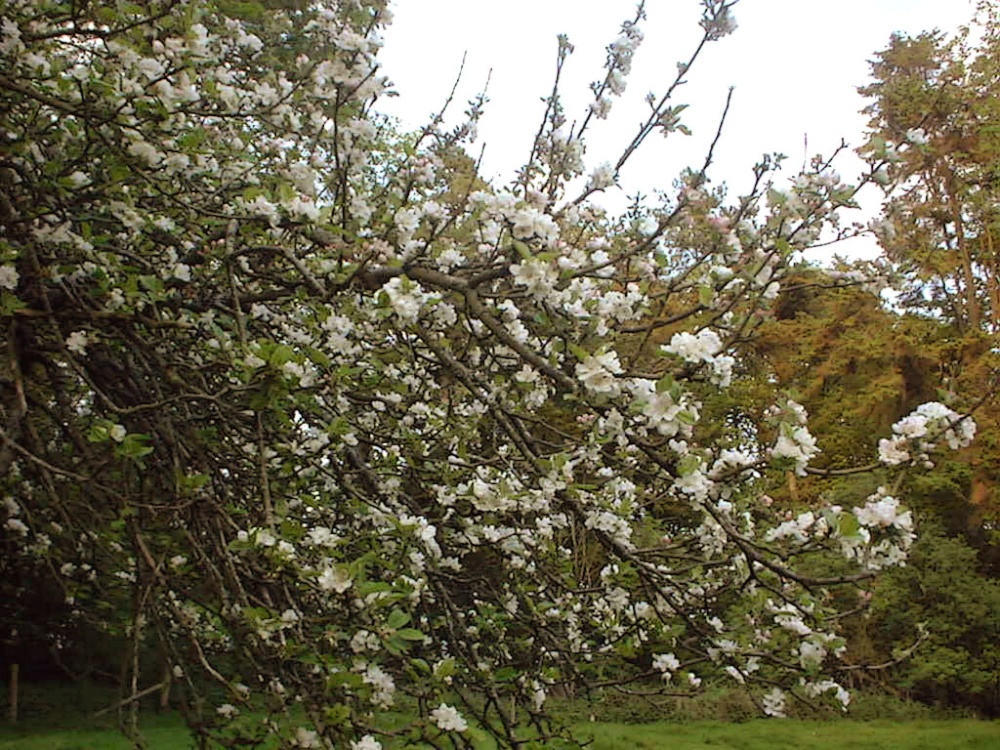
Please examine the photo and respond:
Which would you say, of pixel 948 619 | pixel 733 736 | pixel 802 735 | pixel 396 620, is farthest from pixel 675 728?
pixel 396 620

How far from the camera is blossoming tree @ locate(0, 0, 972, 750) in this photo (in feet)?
6.85

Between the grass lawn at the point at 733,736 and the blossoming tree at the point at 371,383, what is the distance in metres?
6.28

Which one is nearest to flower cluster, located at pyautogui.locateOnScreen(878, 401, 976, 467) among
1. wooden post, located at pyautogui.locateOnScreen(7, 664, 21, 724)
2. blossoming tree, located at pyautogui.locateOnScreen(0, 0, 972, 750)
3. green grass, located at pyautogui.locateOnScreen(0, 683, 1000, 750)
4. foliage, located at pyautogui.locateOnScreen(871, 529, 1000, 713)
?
blossoming tree, located at pyautogui.locateOnScreen(0, 0, 972, 750)

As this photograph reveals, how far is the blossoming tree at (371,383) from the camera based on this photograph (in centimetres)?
209

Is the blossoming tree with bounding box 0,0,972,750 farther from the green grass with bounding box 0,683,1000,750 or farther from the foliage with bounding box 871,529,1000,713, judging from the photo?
the foliage with bounding box 871,529,1000,713

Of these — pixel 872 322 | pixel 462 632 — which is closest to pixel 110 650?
pixel 462 632

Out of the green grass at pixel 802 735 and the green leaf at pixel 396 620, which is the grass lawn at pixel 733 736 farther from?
the green leaf at pixel 396 620

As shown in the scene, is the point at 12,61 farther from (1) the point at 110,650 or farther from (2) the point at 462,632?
(1) the point at 110,650

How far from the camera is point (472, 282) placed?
222cm

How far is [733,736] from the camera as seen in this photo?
1046 cm

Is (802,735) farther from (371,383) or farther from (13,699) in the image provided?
(13,699)

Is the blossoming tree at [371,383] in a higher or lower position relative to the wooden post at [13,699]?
higher

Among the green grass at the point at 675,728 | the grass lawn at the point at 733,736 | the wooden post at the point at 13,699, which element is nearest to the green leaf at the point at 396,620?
the green grass at the point at 675,728

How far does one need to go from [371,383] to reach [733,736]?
9.07 metres
